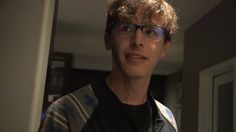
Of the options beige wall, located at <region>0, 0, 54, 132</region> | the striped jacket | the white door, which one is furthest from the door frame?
the striped jacket

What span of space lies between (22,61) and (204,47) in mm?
2168

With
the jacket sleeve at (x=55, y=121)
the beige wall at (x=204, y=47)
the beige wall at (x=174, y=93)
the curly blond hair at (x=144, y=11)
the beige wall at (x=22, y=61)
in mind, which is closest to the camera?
the jacket sleeve at (x=55, y=121)

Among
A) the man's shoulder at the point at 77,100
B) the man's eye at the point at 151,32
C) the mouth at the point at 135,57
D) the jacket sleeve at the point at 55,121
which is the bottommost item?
the jacket sleeve at the point at 55,121

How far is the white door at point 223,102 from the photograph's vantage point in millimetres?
2858

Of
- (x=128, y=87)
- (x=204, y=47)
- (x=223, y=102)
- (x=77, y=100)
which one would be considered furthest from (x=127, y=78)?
(x=204, y=47)

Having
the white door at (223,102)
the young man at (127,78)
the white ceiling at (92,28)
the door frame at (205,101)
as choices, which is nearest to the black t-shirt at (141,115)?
the young man at (127,78)

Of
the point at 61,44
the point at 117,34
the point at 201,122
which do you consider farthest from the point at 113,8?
the point at 61,44

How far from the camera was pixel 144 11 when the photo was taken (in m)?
0.82

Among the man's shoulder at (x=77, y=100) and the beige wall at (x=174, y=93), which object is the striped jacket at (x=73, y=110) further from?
the beige wall at (x=174, y=93)

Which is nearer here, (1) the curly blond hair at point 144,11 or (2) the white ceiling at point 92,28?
(1) the curly blond hair at point 144,11

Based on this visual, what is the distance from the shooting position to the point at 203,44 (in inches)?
131

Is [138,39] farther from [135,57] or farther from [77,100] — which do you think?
[77,100]

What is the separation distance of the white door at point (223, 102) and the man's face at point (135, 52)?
2.16m

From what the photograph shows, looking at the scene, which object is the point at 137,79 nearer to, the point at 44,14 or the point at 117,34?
the point at 117,34
